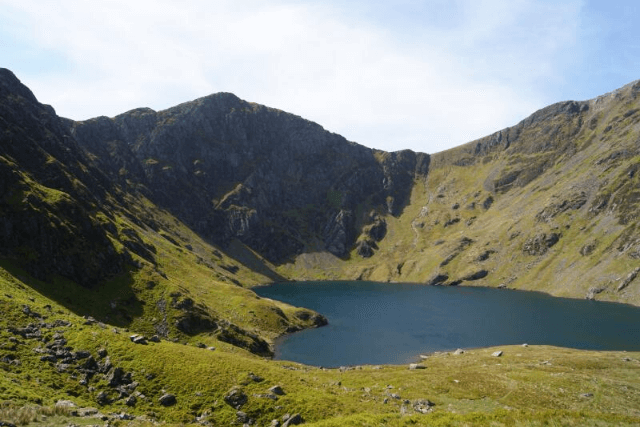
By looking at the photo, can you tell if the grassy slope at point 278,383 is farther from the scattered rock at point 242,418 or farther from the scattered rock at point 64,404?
the scattered rock at point 64,404

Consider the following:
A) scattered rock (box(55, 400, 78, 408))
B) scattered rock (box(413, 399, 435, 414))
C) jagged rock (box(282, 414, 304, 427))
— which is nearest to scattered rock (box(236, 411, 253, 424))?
jagged rock (box(282, 414, 304, 427))

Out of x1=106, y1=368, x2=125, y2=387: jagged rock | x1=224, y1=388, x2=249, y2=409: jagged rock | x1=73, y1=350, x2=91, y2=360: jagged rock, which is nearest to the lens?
x1=224, y1=388, x2=249, y2=409: jagged rock

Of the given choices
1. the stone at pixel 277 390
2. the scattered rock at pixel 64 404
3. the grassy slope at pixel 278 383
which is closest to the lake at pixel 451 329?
the grassy slope at pixel 278 383

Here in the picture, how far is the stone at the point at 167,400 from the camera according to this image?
4022 cm

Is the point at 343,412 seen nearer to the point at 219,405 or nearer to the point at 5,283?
the point at 219,405

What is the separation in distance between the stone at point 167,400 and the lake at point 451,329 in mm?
68960

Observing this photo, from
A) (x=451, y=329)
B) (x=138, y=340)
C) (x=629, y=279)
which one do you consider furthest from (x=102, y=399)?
(x=629, y=279)

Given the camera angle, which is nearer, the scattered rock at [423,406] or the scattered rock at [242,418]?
the scattered rock at [242,418]

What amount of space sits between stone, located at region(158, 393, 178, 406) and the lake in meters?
69.0

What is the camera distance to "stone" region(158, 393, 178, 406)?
4022 centimetres

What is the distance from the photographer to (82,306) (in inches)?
3848

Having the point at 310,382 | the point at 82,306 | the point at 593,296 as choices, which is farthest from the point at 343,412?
the point at 593,296

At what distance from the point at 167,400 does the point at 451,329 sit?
126355mm

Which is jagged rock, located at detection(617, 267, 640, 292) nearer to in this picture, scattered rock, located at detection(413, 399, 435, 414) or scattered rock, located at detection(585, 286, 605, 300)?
scattered rock, located at detection(585, 286, 605, 300)
